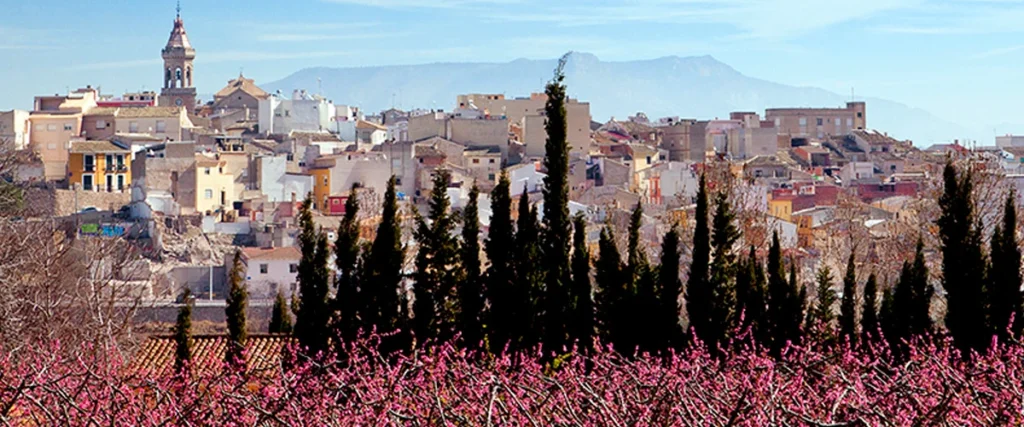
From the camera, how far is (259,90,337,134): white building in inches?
2955

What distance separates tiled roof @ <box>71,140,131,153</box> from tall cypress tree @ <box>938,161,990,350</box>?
4589 centimetres

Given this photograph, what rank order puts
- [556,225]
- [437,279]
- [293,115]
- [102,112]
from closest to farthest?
[556,225]
[437,279]
[102,112]
[293,115]

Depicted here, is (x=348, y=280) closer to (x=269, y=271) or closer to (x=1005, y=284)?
(x=1005, y=284)

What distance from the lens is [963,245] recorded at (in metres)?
17.1

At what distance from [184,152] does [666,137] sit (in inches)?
978

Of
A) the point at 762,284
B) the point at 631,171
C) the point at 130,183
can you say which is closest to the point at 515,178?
the point at 631,171

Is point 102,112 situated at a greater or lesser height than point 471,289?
greater

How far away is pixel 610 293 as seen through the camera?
18031mm

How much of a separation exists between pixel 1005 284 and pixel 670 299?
128 inches

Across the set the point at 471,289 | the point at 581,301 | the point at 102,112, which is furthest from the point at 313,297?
the point at 102,112

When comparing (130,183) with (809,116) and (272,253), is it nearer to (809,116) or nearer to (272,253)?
(272,253)

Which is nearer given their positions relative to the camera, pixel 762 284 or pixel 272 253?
pixel 762 284

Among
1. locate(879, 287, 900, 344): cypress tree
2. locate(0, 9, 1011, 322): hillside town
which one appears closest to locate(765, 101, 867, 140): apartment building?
locate(0, 9, 1011, 322): hillside town

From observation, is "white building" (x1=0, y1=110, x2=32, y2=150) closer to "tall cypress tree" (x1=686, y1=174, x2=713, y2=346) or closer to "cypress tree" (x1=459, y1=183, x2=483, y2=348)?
"cypress tree" (x1=459, y1=183, x2=483, y2=348)
